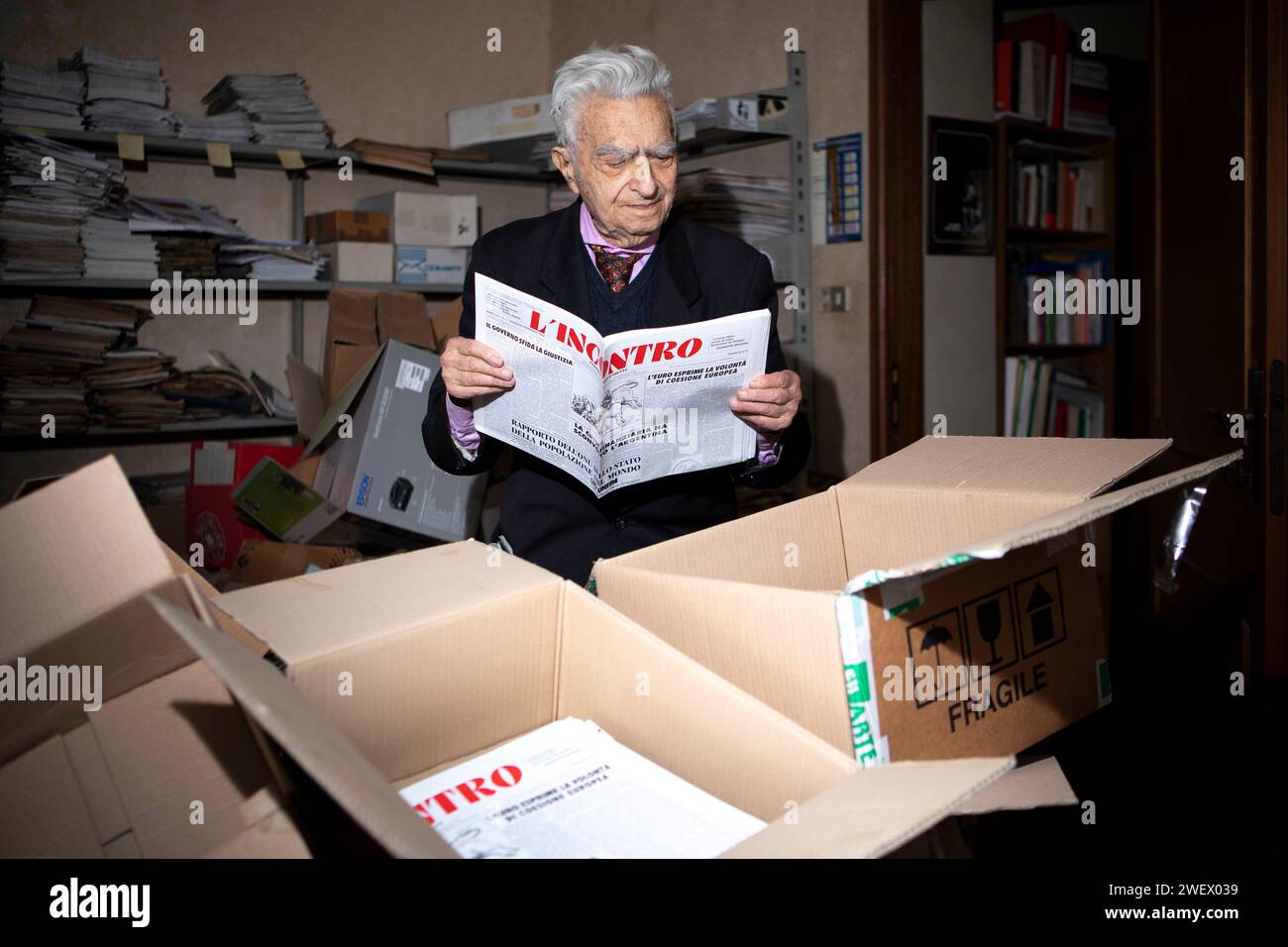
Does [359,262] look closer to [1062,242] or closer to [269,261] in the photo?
[269,261]

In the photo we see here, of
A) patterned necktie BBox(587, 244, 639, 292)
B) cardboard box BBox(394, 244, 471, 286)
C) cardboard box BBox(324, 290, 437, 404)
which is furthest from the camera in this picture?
cardboard box BBox(394, 244, 471, 286)

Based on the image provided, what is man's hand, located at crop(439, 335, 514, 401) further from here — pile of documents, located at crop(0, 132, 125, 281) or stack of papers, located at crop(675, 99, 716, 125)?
pile of documents, located at crop(0, 132, 125, 281)

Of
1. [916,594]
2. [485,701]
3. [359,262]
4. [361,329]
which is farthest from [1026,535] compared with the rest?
[359,262]

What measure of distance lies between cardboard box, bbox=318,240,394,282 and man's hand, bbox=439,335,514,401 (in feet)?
6.27

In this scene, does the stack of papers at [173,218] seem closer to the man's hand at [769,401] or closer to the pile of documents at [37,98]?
the pile of documents at [37,98]

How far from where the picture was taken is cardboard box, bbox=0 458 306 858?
0.67 m

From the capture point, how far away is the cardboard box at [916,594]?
0.76 m

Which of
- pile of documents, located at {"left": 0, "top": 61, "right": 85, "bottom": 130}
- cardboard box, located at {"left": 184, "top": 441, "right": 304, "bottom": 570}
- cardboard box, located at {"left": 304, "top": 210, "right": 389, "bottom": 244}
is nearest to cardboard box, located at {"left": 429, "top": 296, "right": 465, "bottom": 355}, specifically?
cardboard box, located at {"left": 304, "top": 210, "right": 389, "bottom": 244}

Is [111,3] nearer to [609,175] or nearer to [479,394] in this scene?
[609,175]

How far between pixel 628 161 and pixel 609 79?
0.13 metres

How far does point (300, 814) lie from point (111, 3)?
10.5ft

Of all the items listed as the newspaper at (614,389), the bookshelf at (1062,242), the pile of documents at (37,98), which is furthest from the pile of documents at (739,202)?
the pile of documents at (37,98)

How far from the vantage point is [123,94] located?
2.80 metres

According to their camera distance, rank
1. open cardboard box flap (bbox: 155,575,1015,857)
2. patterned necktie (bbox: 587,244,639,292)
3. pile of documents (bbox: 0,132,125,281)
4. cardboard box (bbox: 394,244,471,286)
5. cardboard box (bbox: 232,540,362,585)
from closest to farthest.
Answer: open cardboard box flap (bbox: 155,575,1015,857), patterned necktie (bbox: 587,244,639,292), cardboard box (bbox: 232,540,362,585), pile of documents (bbox: 0,132,125,281), cardboard box (bbox: 394,244,471,286)
